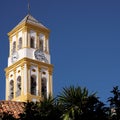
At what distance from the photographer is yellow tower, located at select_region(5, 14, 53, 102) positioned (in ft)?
191

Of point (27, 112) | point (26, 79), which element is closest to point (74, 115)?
point (27, 112)

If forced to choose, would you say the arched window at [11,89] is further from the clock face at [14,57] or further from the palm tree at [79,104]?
the palm tree at [79,104]

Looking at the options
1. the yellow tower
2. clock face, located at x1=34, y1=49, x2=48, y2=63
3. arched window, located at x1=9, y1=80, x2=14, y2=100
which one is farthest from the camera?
clock face, located at x1=34, y1=49, x2=48, y2=63

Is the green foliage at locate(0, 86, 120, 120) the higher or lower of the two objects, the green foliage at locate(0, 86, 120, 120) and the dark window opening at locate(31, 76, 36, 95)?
the lower

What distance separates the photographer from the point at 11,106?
143ft

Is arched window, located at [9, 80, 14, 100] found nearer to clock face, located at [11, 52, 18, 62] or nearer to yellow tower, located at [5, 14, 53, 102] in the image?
yellow tower, located at [5, 14, 53, 102]

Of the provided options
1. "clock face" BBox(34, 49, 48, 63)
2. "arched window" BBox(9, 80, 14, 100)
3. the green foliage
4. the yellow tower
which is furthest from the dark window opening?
the green foliage

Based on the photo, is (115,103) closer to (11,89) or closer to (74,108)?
(74,108)

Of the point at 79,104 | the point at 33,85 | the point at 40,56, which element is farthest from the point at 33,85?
the point at 79,104

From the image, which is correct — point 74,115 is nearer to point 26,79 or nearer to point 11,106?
point 11,106

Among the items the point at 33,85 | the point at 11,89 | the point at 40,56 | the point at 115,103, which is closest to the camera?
the point at 115,103

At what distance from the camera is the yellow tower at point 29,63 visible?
5831cm

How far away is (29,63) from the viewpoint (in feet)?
194

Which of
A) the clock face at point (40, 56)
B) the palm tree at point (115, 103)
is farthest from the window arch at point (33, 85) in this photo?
the palm tree at point (115, 103)
